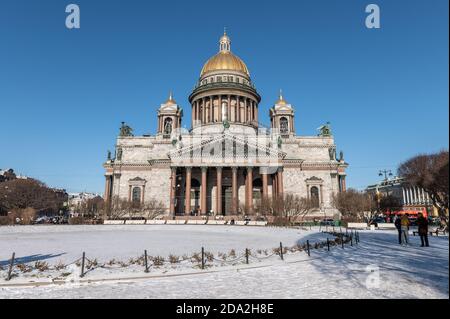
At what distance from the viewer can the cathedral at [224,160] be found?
168ft

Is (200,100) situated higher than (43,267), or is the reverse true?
(200,100)

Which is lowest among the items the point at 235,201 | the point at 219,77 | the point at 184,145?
the point at 235,201

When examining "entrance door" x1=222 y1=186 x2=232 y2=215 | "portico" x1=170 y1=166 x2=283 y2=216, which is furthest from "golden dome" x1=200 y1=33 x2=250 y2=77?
"entrance door" x1=222 y1=186 x2=232 y2=215

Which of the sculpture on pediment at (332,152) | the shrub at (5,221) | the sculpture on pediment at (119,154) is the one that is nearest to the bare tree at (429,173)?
the sculpture on pediment at (332,152)

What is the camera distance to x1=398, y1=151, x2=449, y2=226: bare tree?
1305 inches

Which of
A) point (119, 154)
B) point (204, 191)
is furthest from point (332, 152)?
point (119, 154)

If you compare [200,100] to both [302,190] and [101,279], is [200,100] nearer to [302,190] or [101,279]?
[302,190]

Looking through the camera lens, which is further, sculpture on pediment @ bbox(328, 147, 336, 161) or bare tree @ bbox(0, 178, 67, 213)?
bare tree @ bbox(0, 178, 67, 213)

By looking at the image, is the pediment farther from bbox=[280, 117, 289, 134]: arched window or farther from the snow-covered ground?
the snow-covered ground

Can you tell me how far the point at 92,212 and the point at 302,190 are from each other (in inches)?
1411

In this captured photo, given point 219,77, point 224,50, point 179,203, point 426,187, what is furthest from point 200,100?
point 426,187

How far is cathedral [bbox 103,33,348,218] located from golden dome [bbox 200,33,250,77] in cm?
45
